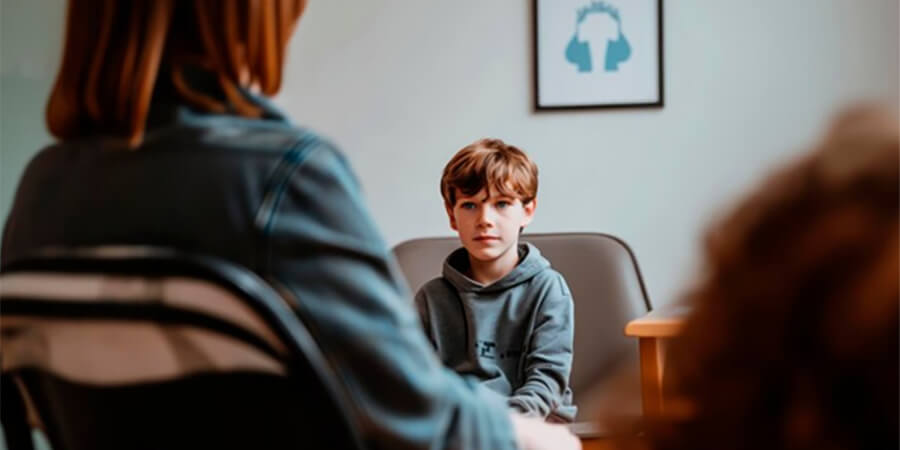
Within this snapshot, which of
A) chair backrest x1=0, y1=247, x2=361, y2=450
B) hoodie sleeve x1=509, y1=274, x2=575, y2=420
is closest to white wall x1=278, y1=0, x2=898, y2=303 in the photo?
hoodie sleeve x1=509, y1=274, x2=575, y2=420

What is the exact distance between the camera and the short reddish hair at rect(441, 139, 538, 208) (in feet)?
6.83

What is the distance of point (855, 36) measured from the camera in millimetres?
2801

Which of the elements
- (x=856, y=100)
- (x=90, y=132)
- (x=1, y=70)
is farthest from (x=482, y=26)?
(x=856, y=100)

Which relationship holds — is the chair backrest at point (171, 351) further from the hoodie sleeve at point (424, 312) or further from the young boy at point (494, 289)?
the hoodie sleeve at point (424, 312)

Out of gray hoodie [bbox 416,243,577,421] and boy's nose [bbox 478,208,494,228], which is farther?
boy's nose [bbox 478,208,494,228]

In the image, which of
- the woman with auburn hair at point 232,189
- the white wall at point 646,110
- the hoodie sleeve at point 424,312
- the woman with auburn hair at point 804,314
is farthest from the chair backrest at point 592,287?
the woman with auburn hair at point 804,314

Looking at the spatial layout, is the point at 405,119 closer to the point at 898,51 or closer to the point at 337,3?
the point at 337,3

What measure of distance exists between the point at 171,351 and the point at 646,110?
2.28m

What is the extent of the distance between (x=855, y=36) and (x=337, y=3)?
1.40 m

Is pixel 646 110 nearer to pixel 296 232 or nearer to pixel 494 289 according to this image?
pixel 494 289

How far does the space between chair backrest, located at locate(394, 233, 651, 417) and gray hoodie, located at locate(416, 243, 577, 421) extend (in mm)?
255

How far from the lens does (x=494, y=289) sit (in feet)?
6.82

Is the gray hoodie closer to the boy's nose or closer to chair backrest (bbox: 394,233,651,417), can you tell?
the boy's nose

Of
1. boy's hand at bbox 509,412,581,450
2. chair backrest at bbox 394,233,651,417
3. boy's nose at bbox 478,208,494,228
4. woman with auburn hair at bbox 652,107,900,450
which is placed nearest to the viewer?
woman with auburn hair at bbox 652,107,900,450
